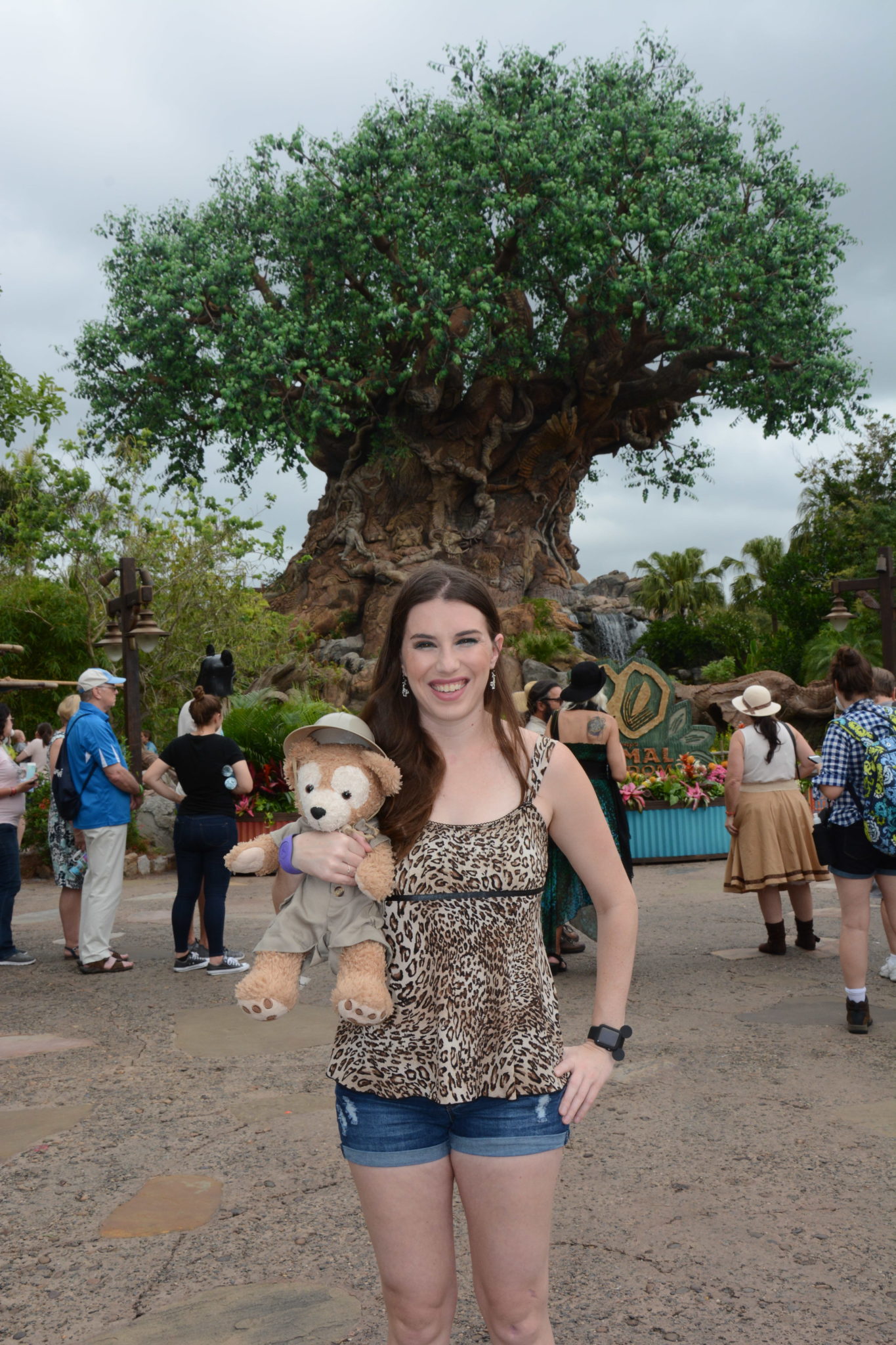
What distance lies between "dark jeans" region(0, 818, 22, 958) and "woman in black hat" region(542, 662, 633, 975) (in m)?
3.72

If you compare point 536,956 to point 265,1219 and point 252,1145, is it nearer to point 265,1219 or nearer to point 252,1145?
point 265,1219

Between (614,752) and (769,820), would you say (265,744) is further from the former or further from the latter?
(769,820)

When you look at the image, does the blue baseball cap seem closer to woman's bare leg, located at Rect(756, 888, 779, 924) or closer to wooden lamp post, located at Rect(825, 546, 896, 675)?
woman's bare leg, located at Rect(756, 888, 779, 924)

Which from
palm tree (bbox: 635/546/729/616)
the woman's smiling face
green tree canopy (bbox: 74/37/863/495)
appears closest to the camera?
the woman's smiling face

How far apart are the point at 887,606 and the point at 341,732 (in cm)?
1406

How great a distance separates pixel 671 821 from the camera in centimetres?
1162

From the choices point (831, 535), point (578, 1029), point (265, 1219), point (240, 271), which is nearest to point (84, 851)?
point (578, 1029)

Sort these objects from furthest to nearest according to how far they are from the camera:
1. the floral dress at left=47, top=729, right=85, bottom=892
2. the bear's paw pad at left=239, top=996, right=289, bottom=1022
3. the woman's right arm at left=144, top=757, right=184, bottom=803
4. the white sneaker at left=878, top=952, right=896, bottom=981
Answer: the floral dress at left=47, top=729, right=85, bottom=892 < the woman's right arm at left=144, top=757, right=184, bottom=803 < the white sneaker at left=878, top=952, right=896, bottom=981 < the bear's paw pad at left=239, top=996, right=289, bottom=1022

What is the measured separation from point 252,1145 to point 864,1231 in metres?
2.06

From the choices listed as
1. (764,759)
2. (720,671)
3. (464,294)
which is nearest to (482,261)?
(464,294)

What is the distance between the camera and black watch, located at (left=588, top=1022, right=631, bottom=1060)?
1.96 metres

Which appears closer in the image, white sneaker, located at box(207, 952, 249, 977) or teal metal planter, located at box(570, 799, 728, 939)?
white sneaker, located at box(207, 952, 249, 977)

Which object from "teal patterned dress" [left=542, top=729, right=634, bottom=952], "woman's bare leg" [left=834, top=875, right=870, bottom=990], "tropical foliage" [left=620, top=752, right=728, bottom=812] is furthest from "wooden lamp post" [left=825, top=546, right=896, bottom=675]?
"woman's bare leg" [left=834, top=875, right=870, bottom=990]

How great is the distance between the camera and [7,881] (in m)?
7.55
